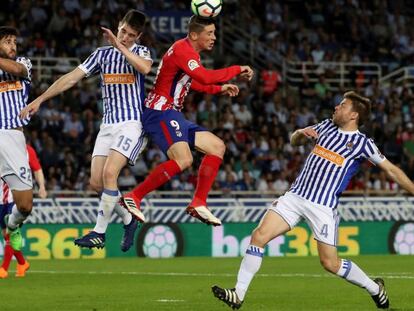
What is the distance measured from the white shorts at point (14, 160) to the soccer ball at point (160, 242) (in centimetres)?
944

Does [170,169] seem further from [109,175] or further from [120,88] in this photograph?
[120,88]

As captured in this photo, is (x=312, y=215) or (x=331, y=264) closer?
(x=331, y=264)

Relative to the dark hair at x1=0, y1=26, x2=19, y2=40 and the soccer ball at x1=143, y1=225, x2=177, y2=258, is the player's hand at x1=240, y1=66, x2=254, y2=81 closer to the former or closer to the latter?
the dark hair at x1=0, y1=26, x2=19, y2=40

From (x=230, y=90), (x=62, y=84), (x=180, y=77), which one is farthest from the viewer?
(x=62, y=84)

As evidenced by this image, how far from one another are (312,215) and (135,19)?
2.99 m

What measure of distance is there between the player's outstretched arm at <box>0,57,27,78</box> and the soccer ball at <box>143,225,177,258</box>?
10.4 meters

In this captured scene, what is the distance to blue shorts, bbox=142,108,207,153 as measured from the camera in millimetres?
14391

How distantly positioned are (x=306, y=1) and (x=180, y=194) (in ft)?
35.1

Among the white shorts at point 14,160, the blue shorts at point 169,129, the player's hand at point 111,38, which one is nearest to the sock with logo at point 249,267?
the blue shorts at point 169,129

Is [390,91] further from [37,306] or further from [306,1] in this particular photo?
[37,306]

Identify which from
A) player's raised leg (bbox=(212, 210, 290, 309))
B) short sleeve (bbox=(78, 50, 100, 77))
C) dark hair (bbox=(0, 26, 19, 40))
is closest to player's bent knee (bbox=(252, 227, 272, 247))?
player's raised leg (bbox=(212, 210, 290, 309))

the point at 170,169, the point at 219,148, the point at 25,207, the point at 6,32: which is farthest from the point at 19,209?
the point at 219,148

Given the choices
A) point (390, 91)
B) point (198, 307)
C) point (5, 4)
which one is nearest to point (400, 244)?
point (390, 91)

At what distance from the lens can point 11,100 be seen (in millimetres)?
16547
